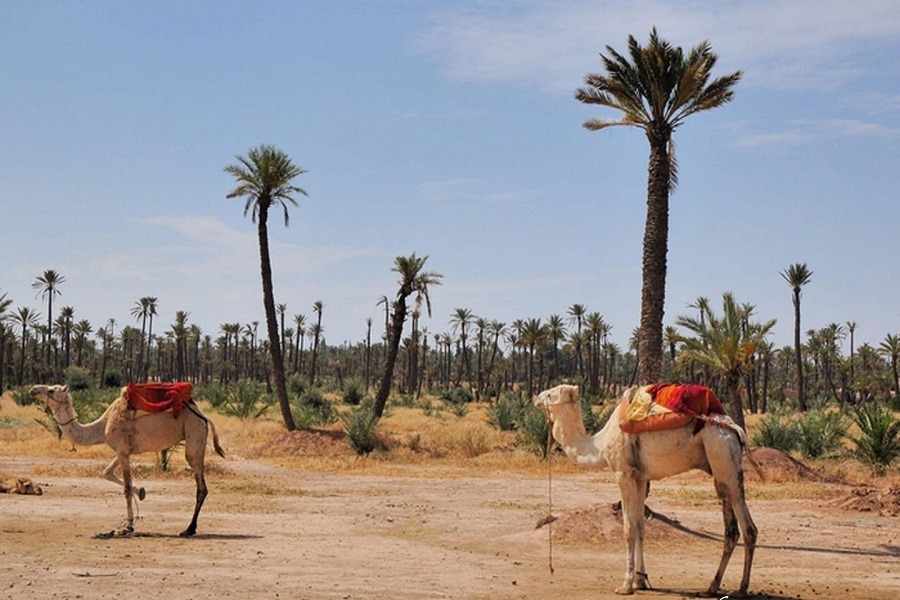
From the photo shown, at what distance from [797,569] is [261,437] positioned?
2665cm

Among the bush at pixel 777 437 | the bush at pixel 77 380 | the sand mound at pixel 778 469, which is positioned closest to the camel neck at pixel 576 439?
the sand mound at pixel 778 469

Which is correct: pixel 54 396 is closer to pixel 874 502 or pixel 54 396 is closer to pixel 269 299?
pixel 874 502

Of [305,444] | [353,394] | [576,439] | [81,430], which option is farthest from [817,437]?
[353,394]

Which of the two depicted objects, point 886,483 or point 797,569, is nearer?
point 797,569

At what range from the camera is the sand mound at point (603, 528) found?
14617 mm

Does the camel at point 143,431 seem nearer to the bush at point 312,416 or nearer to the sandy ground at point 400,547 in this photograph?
the sandy ground at point 400,547

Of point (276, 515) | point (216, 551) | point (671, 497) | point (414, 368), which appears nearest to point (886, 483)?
point (671, 497)

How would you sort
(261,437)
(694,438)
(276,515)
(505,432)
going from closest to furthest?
1. (694,438)
2. (276,515)
3. (261,437)
4. (505,432)

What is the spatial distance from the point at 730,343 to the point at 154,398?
17726mm

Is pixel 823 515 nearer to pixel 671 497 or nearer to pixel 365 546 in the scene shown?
pixel 671 497

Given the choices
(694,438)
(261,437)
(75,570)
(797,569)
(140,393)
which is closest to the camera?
(694,438)

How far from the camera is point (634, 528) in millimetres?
10852

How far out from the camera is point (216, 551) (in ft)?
44.4

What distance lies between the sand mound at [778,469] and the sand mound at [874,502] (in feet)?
15.0
